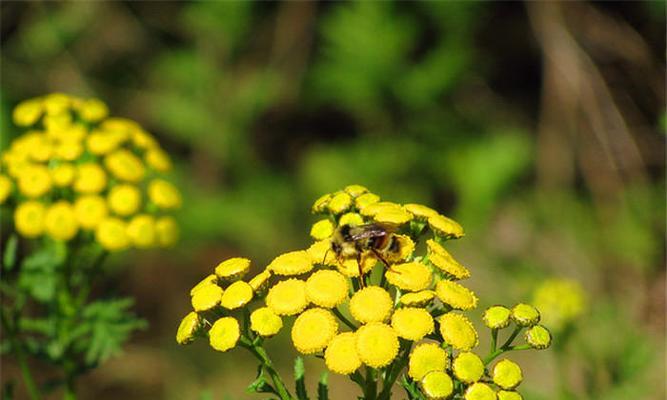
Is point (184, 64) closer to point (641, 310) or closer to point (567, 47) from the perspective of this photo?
point (567, 47)

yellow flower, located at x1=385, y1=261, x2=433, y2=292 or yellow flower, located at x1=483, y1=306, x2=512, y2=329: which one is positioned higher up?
yellow flower, located at x1=385, y1=261, x2=433, y2=292

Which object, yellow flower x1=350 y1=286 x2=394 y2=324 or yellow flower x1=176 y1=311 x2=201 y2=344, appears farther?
yellow flower x1=176 y1=311 x2=201 y2=344

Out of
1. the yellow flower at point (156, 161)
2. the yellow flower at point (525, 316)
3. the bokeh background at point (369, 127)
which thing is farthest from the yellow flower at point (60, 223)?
the bokeh background at point (369, 127)

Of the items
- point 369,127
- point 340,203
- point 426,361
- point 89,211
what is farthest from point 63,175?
point 369,127

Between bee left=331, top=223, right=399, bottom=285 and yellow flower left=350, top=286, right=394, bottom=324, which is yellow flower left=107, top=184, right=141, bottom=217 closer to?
bee left=331, top=223, right=399, bottom=285

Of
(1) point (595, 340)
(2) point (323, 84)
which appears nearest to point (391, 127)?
(2) point (323, 84)

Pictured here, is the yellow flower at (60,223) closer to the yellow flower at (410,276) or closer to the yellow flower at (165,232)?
the yellow flower at (165,232)

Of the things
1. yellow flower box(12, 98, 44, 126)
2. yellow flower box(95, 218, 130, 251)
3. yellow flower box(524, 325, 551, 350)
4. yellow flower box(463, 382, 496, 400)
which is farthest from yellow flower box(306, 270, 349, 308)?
yellow flower box(12, 98, 44, 126)
